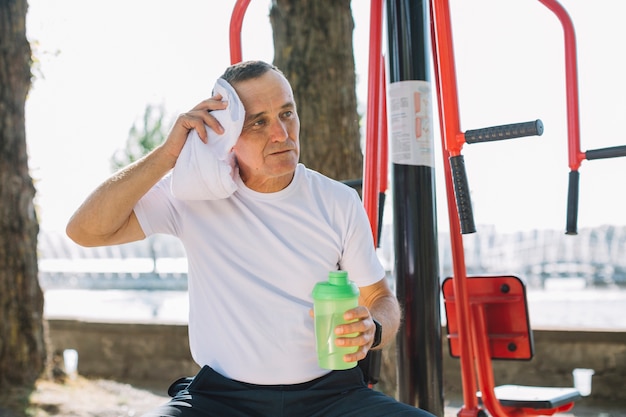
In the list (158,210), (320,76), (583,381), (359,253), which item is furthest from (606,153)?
(583,381)

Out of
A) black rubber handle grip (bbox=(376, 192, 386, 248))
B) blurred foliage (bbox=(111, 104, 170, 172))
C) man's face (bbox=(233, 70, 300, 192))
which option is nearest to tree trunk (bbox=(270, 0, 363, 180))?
black rubber handle grip (bbox=(376, 192, 386, 248))

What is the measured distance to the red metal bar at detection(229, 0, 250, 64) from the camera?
2555mm

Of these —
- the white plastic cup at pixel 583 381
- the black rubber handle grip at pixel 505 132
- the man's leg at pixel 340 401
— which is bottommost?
the white plastic cup at pixel 583 381

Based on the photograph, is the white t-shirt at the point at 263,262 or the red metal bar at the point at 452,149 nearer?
the white t-shirt at the point at 263,262

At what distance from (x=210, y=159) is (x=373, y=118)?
0.75 meters

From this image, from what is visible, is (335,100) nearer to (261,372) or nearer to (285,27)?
(285,27)

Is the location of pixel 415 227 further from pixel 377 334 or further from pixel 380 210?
pixel 377 334

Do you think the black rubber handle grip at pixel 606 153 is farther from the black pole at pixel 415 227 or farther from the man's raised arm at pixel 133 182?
the man's raised arm at pixel 133 182

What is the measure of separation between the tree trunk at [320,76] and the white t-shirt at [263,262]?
1937 millimetres

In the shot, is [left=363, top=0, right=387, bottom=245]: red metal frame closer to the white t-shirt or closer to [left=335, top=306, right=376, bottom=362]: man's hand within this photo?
the white t-shirt

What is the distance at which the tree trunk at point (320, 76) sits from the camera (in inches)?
165

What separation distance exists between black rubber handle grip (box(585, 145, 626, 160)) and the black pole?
1.61ft

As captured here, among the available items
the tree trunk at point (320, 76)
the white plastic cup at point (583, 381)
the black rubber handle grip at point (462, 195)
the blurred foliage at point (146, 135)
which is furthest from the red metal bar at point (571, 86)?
the blurred foliage at point (146, 135)

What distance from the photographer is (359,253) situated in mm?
2186
